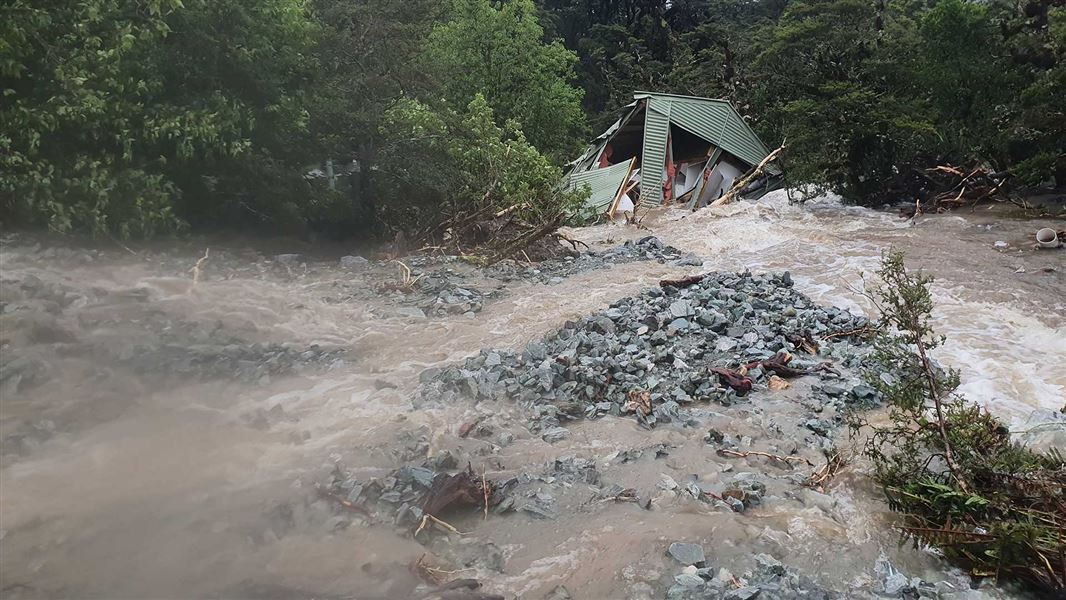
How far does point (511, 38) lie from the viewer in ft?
80.8

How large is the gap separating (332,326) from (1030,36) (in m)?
16.0

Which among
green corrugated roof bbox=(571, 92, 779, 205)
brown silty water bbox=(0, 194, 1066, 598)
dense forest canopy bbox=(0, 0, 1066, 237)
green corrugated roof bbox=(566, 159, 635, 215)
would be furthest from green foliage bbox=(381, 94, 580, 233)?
green corrugated roof bbox=(571, 92, 779, 205)

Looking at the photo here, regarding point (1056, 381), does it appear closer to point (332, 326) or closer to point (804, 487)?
point (804, 487)

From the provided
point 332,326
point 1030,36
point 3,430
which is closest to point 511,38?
point 1030,36

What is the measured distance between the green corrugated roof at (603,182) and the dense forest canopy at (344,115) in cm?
508

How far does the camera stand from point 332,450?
534 cm

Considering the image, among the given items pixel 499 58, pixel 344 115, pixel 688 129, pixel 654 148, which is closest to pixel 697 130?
pixel 688 129

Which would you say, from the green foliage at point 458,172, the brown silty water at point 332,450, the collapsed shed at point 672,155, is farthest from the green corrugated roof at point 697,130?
the brown silty water at point 332,450

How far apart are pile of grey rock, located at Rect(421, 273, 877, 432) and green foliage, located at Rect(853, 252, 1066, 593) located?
3.73 feet

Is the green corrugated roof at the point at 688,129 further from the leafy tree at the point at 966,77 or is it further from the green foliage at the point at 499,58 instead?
the leafy tree at the point at 966,77

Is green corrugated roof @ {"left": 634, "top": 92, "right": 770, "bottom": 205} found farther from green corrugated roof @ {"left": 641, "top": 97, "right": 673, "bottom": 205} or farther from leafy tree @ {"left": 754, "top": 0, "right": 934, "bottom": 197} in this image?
leafy tree @ {"left": 754, "top": 0, "right": 934, "bottom": 197}

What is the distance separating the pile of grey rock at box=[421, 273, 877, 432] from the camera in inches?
245

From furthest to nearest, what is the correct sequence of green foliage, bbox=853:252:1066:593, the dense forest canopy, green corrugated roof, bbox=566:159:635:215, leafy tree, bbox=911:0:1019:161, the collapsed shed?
1. the collapsed shed
2. green corrugated roof, bbox=566:159:635:215
3. leafy tree, bbox=911:0:1019:161
4. the dense forest canopy
5. green foliage, bbox=853:252:1066:593

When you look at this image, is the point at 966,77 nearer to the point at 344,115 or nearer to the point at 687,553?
the point at 344,115
